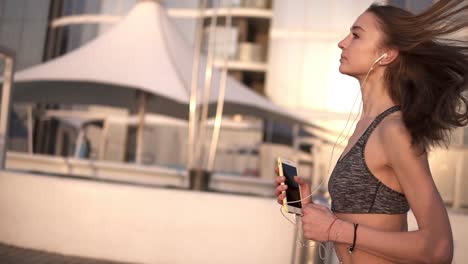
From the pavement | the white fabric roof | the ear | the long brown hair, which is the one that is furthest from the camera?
the white fabric roof

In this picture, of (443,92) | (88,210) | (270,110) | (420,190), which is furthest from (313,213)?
(270,110)

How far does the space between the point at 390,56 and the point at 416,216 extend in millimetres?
467

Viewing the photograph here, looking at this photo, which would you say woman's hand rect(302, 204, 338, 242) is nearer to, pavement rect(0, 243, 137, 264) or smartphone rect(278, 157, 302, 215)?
smartphone rect(278, 157, 302, 215)

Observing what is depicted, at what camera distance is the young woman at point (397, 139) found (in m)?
1.23

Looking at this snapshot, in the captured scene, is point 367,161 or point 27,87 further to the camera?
point 27,87

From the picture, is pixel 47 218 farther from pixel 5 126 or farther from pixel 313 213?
pixel 313 213

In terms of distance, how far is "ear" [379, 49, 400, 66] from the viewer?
1432 millimetres

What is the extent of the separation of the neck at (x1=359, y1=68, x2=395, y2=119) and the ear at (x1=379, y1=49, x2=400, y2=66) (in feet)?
0.13

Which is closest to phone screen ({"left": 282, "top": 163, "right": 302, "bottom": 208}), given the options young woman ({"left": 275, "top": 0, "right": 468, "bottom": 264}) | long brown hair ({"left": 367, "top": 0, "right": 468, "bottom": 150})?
young woman ({"left": 275, "top": 0, "right": 468, "bottom": 264})

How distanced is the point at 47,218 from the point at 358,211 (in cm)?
427

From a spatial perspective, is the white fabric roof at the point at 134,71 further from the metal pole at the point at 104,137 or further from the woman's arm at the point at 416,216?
the metal pole at the point at 104,137

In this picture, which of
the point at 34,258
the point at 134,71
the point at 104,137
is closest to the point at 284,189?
the point at 34,258

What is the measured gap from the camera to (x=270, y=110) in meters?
12.5

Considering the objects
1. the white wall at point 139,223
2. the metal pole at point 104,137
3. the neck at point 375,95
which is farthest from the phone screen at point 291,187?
the metal pole at point 104,137
